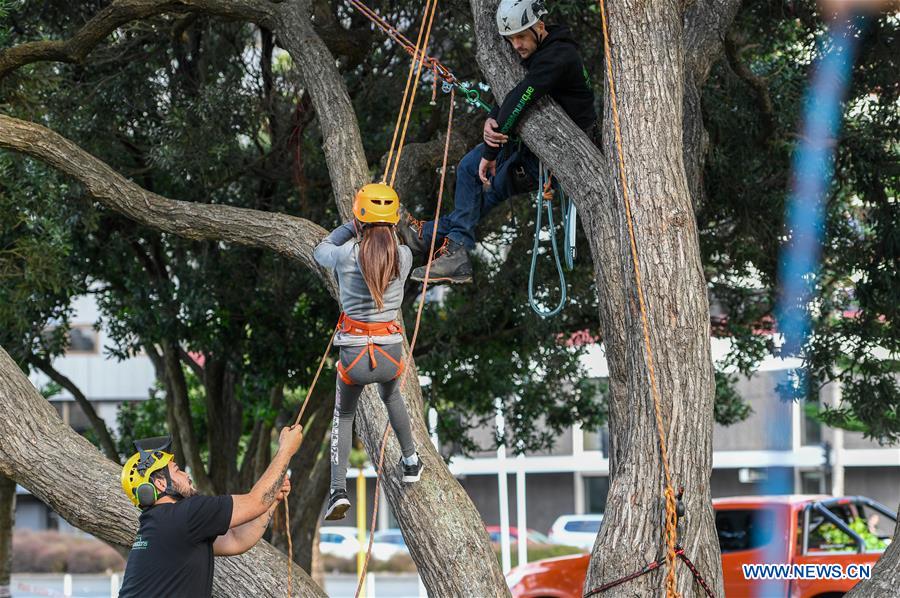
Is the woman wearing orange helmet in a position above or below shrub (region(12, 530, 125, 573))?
above

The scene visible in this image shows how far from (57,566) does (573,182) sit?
30035 mm

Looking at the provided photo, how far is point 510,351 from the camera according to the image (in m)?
12.8

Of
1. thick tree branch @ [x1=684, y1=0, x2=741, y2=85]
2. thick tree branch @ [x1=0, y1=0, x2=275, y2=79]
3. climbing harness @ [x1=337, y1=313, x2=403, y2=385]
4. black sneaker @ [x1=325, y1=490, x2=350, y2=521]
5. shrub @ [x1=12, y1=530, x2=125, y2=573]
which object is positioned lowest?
shrub @ [x1=12, y1=530, x2=125, y2=573]

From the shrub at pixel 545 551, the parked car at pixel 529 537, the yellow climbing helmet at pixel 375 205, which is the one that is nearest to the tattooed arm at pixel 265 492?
the yellow climbing helmet at pixel 375 205

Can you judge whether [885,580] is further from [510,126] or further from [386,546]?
[386,546]

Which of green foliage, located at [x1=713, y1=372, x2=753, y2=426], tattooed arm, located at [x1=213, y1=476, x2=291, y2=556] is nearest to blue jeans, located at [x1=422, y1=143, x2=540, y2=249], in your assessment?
tattooed arm, located at [x1=213, y1=476, x2=291, y2=556]

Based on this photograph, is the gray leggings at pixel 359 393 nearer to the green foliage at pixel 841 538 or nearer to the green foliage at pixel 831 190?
the green foliage at pixel 831 190

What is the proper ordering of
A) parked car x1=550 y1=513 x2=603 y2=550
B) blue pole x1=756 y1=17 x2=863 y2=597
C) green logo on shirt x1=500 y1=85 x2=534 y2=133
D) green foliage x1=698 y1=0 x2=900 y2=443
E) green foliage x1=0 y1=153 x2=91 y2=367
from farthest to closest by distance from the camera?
parked car x1=550 y1=513 x2=603 y2=550 → blue pole x1=756 y1=17 x2=863 y2=597 → green foliage x1=698 y1=0 x2=900 y2=443 → green foliage x1=0 y1=153 x2=91 y2=367 → green logo on shirt x1=500 y1=85 x2=534 y2=133

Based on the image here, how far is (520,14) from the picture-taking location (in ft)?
19.3

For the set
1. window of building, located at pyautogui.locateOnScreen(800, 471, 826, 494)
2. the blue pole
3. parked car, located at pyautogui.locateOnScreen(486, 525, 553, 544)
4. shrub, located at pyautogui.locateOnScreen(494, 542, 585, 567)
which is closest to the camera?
the blue pole

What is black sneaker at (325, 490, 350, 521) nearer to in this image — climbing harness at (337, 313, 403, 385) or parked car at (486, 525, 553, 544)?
climbing harness at (337, 313, 403, 385)

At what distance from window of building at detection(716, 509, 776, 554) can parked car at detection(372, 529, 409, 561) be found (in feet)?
72.9

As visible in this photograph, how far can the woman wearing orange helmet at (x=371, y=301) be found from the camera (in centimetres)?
507

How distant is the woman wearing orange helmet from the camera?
5.07 m
